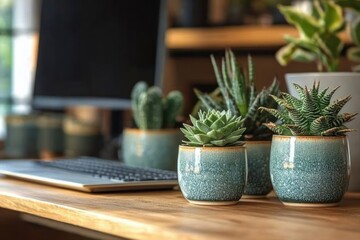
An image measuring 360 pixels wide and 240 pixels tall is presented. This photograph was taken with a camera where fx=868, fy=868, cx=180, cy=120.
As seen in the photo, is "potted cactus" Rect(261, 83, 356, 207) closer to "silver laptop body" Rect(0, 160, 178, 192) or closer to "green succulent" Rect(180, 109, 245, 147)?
"green succulent" Rect(180, 109, 245, 147)

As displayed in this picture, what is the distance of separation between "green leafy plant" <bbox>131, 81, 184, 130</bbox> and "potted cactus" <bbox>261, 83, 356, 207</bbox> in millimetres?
421

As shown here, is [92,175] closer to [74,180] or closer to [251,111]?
[74,180]

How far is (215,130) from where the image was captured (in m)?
1.11

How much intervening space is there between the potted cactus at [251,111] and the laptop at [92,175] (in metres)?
0.14

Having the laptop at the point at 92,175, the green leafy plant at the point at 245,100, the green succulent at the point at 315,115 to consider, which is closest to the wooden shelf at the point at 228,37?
the laptop at the point at 92,175

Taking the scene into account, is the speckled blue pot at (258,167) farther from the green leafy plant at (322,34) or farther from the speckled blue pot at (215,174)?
the green leafy plant at (322,34)

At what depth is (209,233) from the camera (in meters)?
0.87

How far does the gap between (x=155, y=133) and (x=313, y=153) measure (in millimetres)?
461

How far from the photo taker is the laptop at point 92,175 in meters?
1.27

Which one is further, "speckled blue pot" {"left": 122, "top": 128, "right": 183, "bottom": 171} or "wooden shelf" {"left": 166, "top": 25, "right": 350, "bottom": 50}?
"wooden shelf" {"left": 166, "top": 25, "right": 350, "bottom": 50}

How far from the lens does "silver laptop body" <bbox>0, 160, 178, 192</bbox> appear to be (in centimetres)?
126

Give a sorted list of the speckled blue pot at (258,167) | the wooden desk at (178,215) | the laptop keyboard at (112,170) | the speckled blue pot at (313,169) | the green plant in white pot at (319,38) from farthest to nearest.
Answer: the green plant in white pot at (319,38) < the laptop keyboard at (112,170) < the speckled blue pot at (258,167) < the speckled blue pot at (313,169) < the wooden desk at (178,215)

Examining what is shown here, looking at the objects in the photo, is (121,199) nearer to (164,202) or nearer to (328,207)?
(164,202)

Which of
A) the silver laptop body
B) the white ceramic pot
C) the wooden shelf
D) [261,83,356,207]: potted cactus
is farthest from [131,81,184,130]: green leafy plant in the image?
the wooden shelf
